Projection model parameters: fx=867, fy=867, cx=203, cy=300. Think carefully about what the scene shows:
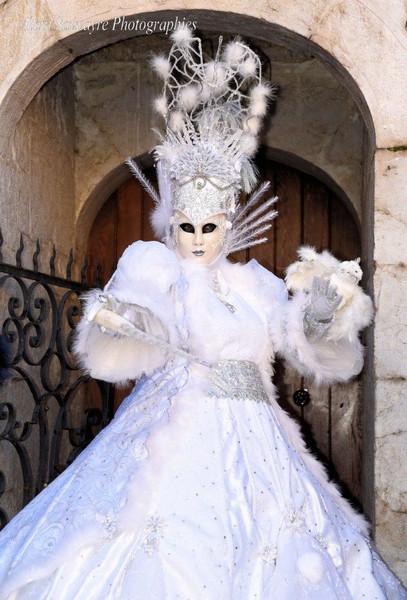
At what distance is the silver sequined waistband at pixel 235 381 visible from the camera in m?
2.85

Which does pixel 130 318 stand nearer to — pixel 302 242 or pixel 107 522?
pixel 107 522

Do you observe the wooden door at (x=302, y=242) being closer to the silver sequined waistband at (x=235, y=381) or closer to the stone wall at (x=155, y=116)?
the stone wall at (x=155, y=116)

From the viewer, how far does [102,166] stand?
4.72 meters

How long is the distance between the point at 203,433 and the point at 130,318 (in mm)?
437

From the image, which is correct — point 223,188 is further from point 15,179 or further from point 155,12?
point 15,179

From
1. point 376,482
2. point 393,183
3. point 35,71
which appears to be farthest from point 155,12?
point 376,482

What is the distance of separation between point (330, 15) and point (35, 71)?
1.26m

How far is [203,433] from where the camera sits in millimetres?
2709

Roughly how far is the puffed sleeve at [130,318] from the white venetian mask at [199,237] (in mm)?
266

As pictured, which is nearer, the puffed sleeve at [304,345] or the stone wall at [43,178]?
the puffed sleeve at [304,345]

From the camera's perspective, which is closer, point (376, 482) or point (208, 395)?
point (208, 395)

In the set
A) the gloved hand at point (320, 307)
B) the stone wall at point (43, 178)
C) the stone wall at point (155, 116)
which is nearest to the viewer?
the gloved hand at point (320, 307)

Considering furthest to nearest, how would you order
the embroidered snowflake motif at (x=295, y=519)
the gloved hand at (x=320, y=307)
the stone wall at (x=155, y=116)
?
1. the stone wall at (x=155, y=116)
2. the gloved hand at (x=320, y=307)
3. the embroidered snowflake motif at (x=295, y=519)

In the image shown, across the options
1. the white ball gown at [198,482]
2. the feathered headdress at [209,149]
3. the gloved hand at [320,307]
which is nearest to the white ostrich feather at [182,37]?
the feathered headdress at [209,149]
